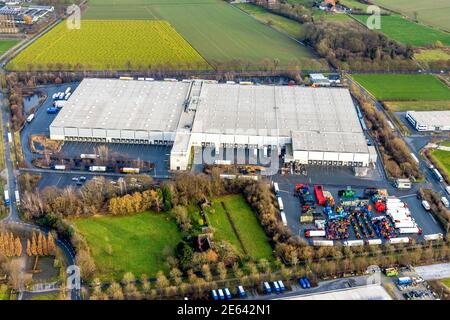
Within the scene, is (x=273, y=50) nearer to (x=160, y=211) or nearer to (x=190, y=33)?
(x=190, y=33)

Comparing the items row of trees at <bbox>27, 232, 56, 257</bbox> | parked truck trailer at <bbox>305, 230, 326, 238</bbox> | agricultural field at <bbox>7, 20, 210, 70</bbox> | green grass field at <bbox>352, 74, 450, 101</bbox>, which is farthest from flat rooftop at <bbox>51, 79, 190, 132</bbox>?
green grass field at <bbox>352, 74, 450, 101</bbox>

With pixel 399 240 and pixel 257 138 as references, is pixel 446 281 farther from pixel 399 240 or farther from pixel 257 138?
pixel 257 138

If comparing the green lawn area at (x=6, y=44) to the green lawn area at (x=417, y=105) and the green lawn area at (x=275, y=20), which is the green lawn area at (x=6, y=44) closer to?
the green lawn area at (x=275, y=20)

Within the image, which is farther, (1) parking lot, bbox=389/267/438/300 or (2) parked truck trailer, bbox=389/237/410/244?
(2) parked truck trailer, bbox=389/237/410/244

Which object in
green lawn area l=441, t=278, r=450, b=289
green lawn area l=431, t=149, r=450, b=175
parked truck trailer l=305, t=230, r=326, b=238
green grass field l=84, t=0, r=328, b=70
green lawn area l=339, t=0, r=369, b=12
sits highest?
green lawn area l=339, t=0, r=369, b=12

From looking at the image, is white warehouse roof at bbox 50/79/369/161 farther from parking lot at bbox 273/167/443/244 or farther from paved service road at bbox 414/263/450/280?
paved service road at bbox 414/263/450/280

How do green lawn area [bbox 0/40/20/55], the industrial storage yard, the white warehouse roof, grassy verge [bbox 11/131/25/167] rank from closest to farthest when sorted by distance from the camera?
the industrial storage yard, grassy verge [bbox 11/131/25/167], the white warehouse roof, green lawn area [bbox 0/40/20/55]

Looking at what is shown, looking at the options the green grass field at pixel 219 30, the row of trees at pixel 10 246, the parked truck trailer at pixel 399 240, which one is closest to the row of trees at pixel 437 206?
the parked truck trailer at pixel 399 240

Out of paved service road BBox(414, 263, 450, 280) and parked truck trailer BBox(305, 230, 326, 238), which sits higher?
parked truck trailer BBox(305, 230, 326, 238)
